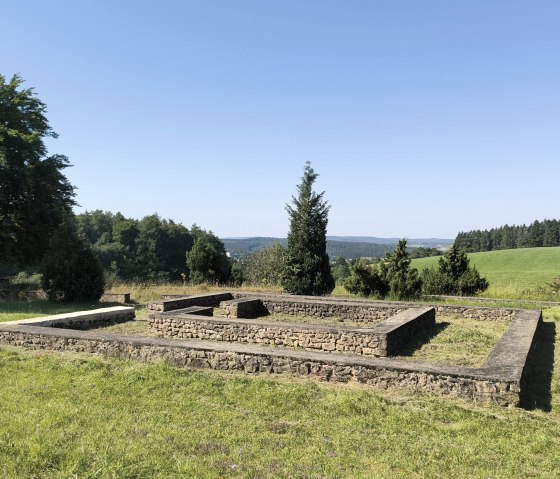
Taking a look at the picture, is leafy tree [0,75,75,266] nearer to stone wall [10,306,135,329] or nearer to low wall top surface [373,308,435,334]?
stone wall [10,306,135,329]

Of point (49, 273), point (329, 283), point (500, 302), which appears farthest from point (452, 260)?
point (49, 273)

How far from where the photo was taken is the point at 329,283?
20.1 meters

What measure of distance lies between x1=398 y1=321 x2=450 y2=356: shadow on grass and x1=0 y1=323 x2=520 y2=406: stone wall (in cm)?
286

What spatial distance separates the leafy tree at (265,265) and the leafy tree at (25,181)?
2248cm

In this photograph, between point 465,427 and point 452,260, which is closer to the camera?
point 465,427

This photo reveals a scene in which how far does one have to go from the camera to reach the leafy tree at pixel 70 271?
55.0ft

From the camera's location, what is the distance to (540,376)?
7.45 meters

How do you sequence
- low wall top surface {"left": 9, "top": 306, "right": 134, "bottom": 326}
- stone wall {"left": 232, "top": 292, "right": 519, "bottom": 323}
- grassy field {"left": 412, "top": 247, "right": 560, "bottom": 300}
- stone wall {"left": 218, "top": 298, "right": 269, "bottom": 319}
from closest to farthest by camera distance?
low wall top surface {"left": 9, "top": 306, "right": 134, "bottom": 326} < stone wall {"left": 232, "top": 292, "right": 519, "bottom": 323} < stone wall {"left": 218, "top": 298, "right": 269, "bottom": 319} < grassy field {"left": 412, "top": 247, "right": 560, "bottom": 300}

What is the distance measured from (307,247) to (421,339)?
9752mm

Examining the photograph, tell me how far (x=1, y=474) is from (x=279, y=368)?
409cm

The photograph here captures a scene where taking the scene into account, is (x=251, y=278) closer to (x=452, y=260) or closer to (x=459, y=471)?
(x=452, y=260)

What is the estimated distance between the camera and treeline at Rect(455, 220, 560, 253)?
96900 mm

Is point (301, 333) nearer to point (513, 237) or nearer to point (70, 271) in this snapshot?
point (70, 271)

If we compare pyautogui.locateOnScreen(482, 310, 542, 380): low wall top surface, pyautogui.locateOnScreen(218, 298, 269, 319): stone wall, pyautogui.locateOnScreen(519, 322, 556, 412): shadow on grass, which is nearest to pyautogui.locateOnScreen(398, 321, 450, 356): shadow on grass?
pyautogui.locateOnScreen(482, 310, 542, 380): low wall top surface
